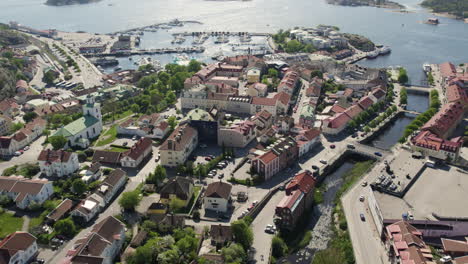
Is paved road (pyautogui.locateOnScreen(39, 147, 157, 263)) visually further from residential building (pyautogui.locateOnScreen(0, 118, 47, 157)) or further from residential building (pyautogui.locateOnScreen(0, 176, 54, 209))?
residential building (pyautogui.locateOnScreen(0, 118, 47, 157))

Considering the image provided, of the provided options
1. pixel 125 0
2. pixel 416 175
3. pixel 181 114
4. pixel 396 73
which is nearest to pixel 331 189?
pixel 416 175

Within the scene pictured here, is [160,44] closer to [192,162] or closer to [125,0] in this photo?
[192,162]

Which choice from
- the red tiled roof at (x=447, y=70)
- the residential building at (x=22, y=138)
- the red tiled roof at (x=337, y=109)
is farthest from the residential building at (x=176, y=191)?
the red tiled roof at (x=447, y=70)

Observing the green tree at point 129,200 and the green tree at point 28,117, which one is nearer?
the green tree at point 129,200

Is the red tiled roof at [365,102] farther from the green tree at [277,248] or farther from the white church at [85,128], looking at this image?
the white church at [85,128]

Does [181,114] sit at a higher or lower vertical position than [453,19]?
lower

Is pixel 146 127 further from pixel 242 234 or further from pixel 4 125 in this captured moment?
pixel 242 234

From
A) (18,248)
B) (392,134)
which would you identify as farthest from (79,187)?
(392,134)
